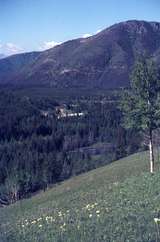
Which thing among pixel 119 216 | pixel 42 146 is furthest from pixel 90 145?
pixel 119 216

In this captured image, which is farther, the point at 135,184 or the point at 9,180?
the point at 9,180

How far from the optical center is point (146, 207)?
19.8 m

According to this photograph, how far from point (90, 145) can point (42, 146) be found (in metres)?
24.8

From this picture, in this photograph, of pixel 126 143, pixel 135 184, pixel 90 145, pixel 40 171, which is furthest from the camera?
pixel 90 145

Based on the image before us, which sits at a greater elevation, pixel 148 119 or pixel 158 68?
pixel 158 68

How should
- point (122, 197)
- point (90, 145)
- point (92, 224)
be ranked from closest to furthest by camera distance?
1. point (92, 224)
2. point (122, 197)
3. point (90, 145)

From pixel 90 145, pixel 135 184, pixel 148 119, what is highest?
pixel 148 119

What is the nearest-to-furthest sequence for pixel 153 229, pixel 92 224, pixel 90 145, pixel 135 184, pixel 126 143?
pixel 153 229 → pixel 92 224 → pixel 135 184 → pixel 126 143 → pixel 90 145

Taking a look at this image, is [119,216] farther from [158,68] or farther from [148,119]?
[158,68]

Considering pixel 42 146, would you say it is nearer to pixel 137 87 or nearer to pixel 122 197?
pixel 137 87

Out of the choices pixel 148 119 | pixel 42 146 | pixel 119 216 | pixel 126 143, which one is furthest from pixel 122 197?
pixel 42 146

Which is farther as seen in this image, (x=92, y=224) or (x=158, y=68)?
(x=158, y=68)

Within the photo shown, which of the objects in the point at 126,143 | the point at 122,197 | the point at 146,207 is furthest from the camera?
the point at 126,143

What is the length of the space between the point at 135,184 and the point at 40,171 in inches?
3444
